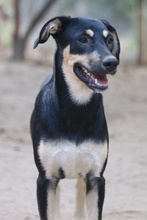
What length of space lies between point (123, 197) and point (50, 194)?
203 cm

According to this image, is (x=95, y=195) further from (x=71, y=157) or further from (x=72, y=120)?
(x=72, y=120)

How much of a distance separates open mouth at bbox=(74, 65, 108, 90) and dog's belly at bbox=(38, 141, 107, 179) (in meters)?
0.51

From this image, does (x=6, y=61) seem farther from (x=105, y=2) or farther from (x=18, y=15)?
(x=105, y=2)

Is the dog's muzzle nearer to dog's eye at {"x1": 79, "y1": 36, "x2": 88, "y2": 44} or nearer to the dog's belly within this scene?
dog's eye at {"x1": 79, "y1": 36, "x2": 88, "y2": 44}

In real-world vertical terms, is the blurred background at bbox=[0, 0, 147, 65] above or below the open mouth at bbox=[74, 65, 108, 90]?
below

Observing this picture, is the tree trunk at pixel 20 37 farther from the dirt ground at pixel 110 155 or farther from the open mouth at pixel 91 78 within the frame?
the open mouth at pixel 91 78

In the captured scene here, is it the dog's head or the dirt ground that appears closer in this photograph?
the dog's head

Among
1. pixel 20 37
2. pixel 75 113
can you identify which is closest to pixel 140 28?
pixel 20 37

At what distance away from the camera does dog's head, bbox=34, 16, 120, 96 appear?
4.70 meters

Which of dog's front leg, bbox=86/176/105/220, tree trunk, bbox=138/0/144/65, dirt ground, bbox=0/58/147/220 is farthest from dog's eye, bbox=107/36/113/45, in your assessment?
tree trunk, bbox=138/0/144/65

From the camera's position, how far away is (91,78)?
4.86 metres

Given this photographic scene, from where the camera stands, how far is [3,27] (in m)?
23.0

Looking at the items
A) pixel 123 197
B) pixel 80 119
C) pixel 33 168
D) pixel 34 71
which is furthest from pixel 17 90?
pixel 80 119

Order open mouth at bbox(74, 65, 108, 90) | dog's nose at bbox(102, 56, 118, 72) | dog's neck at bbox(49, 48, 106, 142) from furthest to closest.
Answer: dog's neck at bbox(49, 48, 106, 142), open mouth at bbox(74, 65, 108, 90), dog's nose at bbox(102, 56, 118, 72)
